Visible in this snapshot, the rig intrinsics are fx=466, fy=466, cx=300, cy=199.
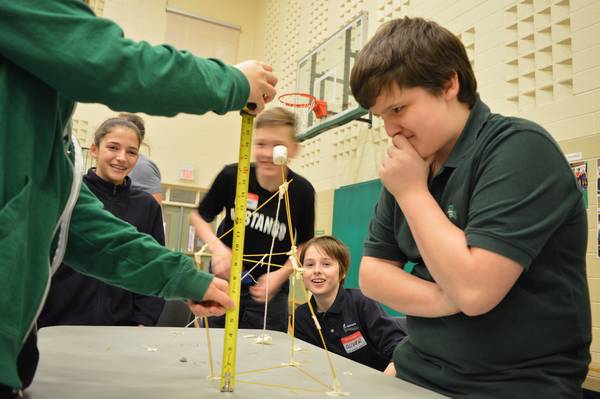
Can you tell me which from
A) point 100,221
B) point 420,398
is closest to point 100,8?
point 100,221

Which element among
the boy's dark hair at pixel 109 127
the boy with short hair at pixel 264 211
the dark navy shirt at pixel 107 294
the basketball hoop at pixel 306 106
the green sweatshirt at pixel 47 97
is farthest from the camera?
the basketball hoop at pixel 306 106

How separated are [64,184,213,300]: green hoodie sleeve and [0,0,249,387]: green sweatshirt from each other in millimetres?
166

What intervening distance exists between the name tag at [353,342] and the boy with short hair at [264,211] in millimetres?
321

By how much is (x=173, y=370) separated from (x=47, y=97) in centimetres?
56

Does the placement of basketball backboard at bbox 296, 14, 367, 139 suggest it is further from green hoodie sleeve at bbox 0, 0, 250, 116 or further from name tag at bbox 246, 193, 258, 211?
green hoodie sleeve at bbox 0, 0, 250, 116

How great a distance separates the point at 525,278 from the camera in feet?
2.55

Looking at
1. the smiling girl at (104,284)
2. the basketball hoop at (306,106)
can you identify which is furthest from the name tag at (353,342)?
the basketball hoop at (306,106)

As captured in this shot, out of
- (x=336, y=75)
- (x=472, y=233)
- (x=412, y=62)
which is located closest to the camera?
(x=472, y=233)

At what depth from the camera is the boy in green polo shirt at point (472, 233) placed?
738 millimetres

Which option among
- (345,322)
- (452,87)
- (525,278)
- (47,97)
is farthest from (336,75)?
(47,97)

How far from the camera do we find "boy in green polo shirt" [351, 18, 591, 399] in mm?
738

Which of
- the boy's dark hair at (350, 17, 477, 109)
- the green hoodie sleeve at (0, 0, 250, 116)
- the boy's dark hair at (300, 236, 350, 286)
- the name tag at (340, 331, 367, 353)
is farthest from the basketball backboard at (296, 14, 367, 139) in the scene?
the green hoodie sleeve at (0, 0, 250, 116)

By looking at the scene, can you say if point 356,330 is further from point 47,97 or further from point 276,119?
point 47,97

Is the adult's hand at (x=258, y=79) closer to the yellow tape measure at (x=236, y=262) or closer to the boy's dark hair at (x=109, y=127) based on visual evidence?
the yellow tape measure at (x=236, y=262)
